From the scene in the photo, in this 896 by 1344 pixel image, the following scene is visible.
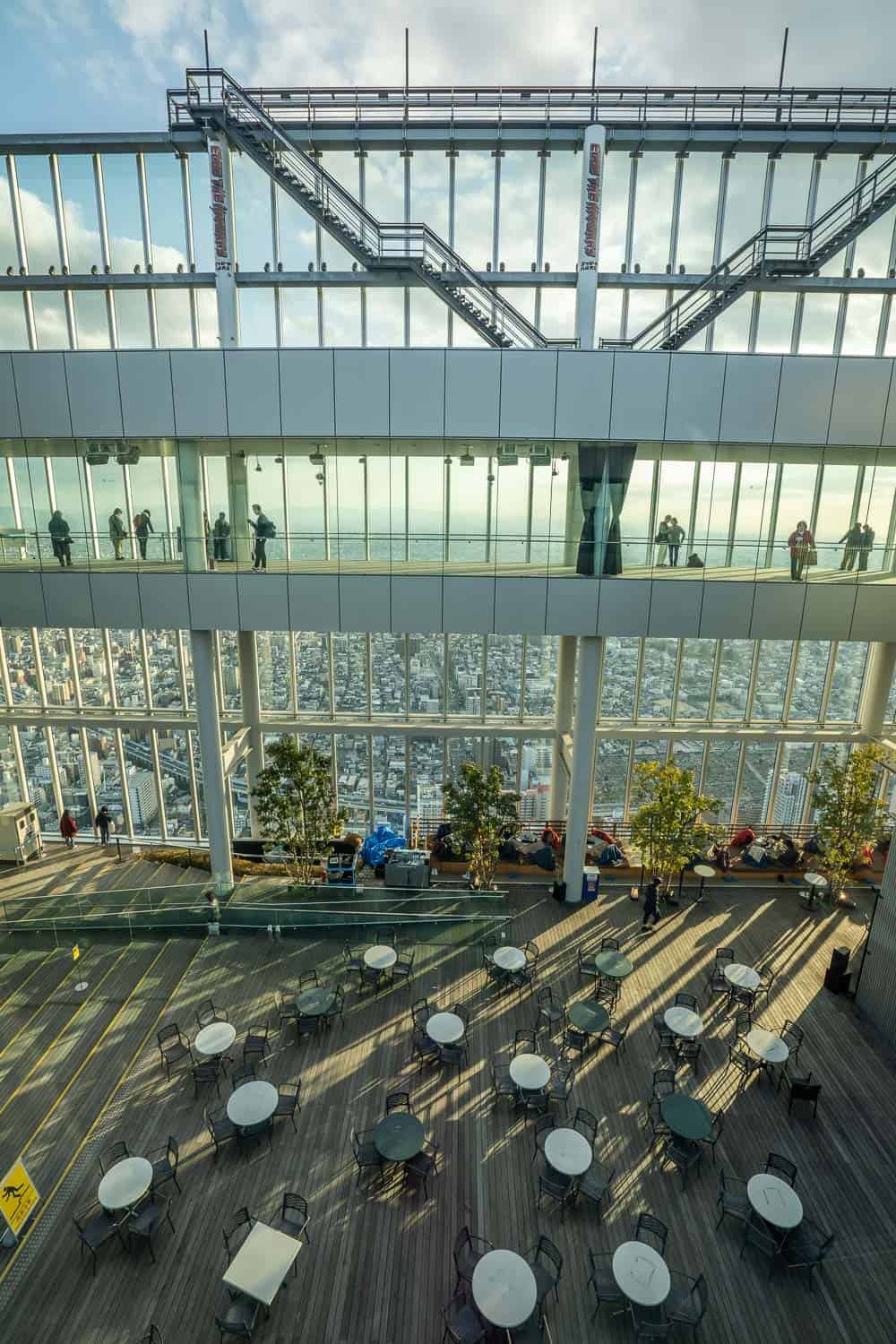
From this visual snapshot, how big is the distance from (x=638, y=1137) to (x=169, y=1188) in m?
6.67

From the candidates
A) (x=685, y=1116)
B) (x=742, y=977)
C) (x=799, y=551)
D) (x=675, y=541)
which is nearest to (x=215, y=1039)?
(x=685, y=1116)

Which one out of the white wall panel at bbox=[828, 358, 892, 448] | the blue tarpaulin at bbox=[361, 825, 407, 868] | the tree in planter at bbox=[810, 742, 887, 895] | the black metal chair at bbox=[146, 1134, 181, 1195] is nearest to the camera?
the black metal chair at bbox=[146, 1134, 181, 1195]

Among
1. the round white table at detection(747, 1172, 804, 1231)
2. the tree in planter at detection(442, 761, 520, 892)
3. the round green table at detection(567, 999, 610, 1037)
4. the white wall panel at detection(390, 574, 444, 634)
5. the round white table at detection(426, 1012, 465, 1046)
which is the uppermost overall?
the white wall panel at detection(390, 574, 444, 634)

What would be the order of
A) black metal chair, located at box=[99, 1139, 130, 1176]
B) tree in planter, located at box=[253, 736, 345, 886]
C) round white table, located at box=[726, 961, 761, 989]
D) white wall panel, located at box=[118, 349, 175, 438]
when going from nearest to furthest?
black metal chair, located at box=[99, 1139, 130, 1176]
round white table, located at box=[726, 961, 761, 989]
white wall panel, located at box=[118, 349, 175, 438]
tree in planter, located at box=[253, 736, 345, 886]

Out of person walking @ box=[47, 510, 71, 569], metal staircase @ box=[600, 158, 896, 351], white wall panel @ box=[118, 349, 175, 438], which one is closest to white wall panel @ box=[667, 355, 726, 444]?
metal staircase @ box=[600, 158, 896, 351]

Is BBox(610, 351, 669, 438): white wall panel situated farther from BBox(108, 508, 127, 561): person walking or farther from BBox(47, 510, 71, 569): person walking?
BBox(47, 510, 71, 569): person walking

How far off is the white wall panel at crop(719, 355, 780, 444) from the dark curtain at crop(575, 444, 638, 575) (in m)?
1.88

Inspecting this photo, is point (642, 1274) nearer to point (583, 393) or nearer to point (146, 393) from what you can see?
point (583, 393)

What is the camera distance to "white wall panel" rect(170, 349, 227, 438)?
41.4 ft

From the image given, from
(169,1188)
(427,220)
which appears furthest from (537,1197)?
(427,220)

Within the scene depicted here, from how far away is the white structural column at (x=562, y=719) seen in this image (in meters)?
18.1

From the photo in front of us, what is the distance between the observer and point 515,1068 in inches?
386

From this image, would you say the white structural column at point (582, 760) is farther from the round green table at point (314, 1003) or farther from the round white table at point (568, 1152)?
the round white table at point (568, 1152)

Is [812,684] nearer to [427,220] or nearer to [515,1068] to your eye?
[515,1068]
